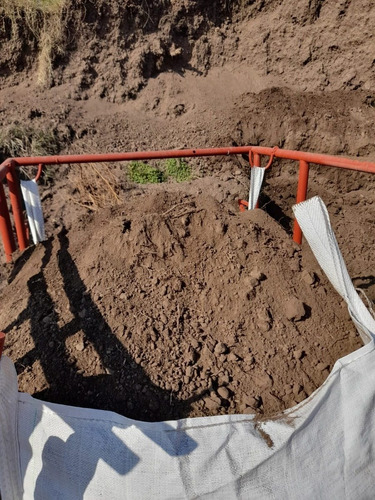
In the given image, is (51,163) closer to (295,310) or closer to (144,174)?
(295,310)

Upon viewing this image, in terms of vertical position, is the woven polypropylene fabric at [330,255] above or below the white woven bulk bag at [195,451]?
above

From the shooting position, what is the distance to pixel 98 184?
18.4 feet

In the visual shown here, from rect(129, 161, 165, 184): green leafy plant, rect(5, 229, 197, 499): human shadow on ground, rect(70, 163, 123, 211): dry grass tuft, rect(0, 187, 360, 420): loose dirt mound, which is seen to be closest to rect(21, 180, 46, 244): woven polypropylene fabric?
rect(0, 187, 360, 420): loose dirt mound

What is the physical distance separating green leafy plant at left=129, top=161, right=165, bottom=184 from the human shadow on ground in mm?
3439

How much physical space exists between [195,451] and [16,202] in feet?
8.19

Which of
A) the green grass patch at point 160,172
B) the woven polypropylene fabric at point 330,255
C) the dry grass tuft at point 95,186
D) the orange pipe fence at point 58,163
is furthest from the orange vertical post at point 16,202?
the green grass patch at point 160,172

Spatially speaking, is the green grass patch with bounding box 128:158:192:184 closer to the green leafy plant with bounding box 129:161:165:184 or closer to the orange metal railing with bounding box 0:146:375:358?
the green leafy plant with bounding box 129:161:165:184

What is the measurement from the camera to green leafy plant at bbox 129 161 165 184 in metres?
6.04

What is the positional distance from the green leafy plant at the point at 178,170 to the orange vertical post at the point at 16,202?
3123 mm

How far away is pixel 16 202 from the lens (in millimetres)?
3367

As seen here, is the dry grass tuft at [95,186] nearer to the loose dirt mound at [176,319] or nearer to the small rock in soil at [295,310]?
the loose dirt mound at [176,319]

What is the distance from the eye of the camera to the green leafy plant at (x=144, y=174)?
6.04 m

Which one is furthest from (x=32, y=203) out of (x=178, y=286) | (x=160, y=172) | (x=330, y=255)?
(x=160, y=172)

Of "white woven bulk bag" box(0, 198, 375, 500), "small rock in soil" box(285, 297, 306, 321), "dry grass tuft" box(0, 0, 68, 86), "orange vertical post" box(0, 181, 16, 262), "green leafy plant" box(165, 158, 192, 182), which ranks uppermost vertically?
"dry grass tuft" box(0, 0, 68, 86)
